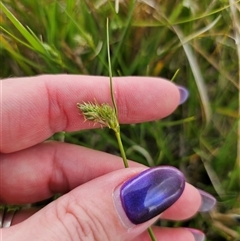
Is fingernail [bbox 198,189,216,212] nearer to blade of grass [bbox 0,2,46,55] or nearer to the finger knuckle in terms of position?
the finger knuckle

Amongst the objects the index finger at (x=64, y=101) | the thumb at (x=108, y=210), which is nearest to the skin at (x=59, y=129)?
the index finger at (x=64, y=101)

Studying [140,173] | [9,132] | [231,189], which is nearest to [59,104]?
[9,132]

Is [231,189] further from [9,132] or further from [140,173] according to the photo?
[9,132]

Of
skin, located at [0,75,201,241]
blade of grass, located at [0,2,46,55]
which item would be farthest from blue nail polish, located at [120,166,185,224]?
blade of grass, located at [0,2,46,55]

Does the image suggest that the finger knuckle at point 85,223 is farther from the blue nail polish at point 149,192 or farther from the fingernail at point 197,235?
the fingernail at point 197,235

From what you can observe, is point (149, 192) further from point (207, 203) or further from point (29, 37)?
point (29, 37)
